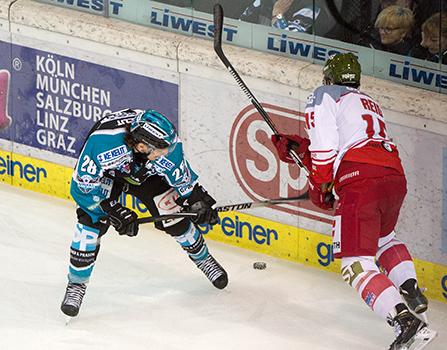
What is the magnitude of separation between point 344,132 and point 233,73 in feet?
2.87

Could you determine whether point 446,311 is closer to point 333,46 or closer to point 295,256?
point 295,256

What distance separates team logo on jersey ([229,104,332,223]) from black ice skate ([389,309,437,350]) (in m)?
1.26

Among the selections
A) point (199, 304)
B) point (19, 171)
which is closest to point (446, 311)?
point (199, 304)

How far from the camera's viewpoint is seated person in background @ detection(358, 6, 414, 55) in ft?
20.5

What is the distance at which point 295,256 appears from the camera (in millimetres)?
6773

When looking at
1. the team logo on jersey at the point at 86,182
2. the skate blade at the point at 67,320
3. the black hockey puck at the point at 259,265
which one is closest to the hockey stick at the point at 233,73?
the black hockey puck at the point at 259,265

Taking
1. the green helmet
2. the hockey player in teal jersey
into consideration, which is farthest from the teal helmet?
the green helmet

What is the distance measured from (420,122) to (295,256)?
1.00 m

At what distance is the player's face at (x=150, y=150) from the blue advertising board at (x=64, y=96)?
1277mm

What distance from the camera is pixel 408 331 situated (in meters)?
5.36

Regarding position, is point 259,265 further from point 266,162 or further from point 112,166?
point 112,166

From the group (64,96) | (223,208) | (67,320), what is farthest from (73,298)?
(64,96)

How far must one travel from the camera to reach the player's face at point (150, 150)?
570cm

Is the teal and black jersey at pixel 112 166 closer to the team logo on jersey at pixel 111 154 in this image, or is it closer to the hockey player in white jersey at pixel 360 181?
the team logo on jersey at pixel 111 154
